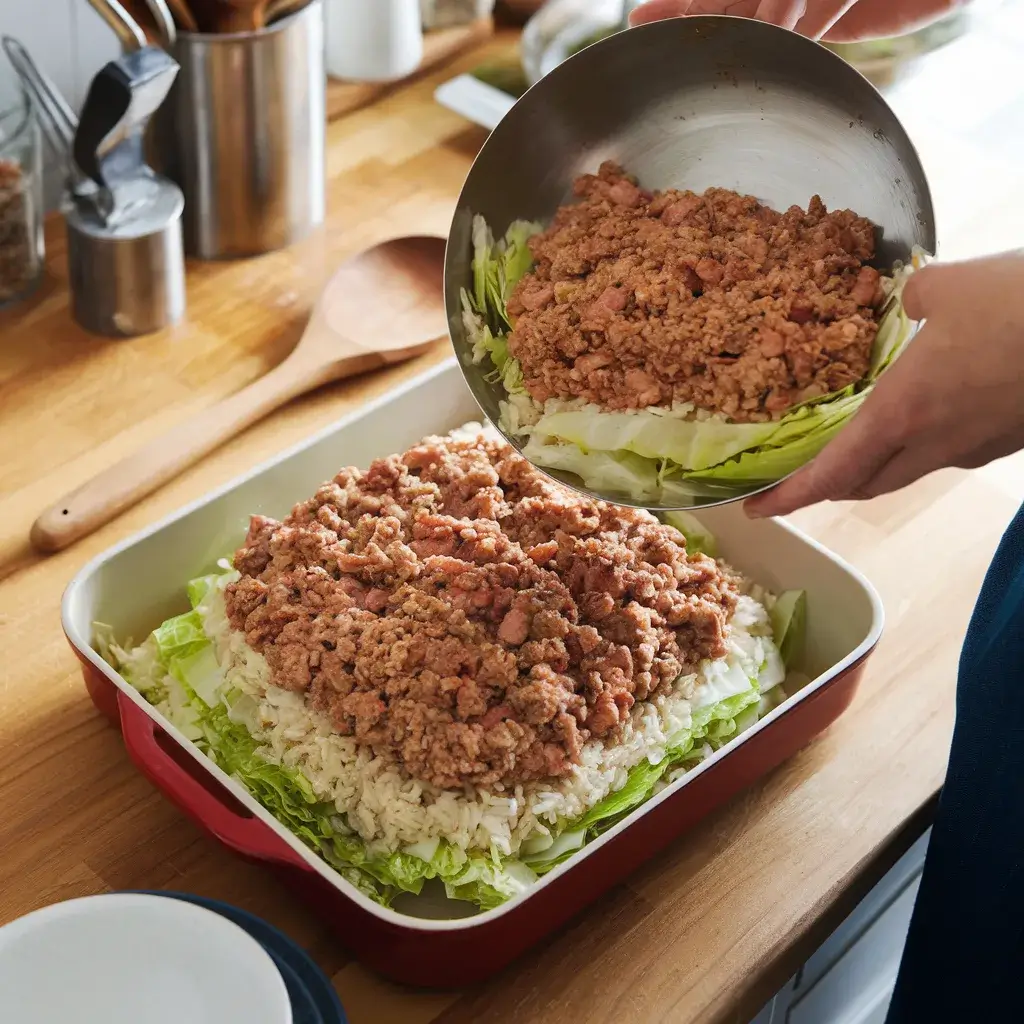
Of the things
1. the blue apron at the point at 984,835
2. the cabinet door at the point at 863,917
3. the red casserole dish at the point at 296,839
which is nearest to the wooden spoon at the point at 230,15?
the red casserole dish at the point at 296,839

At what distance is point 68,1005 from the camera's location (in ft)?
3.28

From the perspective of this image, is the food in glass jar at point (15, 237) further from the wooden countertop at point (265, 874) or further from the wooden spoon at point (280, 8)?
the wooden spoon at point (280, 8)

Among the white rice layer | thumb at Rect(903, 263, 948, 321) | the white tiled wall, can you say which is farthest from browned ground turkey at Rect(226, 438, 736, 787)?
the white tiled wall

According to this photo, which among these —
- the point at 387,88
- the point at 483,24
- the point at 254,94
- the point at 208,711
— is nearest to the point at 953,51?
the point at 483,24

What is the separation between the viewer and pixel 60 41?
2.05 metres

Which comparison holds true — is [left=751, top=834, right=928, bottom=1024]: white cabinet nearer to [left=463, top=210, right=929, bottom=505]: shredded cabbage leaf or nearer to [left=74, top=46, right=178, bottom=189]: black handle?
[left=463, top=210, right=929, bottom=505]: shredded cabbage leaf

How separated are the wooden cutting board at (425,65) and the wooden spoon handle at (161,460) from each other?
804 mm

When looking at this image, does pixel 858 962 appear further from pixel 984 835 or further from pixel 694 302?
pixel 694 302

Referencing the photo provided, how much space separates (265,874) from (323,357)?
0.78 metres

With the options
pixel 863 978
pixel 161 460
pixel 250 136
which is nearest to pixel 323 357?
pixel 161 460

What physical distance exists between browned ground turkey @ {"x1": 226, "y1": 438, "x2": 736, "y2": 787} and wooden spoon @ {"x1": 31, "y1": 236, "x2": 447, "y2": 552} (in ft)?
1.00

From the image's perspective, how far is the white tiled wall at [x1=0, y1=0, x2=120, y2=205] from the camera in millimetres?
1979

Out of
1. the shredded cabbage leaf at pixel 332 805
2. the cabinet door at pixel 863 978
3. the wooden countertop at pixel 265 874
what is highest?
the shredded cabbage leaf at pixel 332 805

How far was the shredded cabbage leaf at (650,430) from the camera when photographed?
122 centimetres
